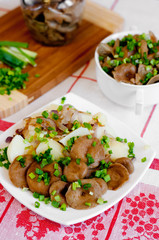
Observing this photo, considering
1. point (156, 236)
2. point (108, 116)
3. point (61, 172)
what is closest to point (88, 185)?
point (61, 172)

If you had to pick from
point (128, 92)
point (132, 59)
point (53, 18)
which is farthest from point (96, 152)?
point (53, 18)

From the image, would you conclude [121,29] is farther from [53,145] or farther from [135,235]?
[135,235]

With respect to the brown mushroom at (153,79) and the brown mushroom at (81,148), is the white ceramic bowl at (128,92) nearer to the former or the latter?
the brown mushroom at (153,79)

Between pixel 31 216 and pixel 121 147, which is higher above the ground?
pixel 121 147

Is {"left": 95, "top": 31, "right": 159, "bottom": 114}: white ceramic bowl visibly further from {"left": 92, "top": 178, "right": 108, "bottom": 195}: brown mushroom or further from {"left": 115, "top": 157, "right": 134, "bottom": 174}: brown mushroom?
{"left": 92, "top": 178, "right": 108, "bottom": 195}: brown mushroom

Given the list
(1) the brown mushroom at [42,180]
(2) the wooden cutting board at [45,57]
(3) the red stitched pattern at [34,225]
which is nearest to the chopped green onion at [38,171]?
(1) the brown mushroom at [42,180]

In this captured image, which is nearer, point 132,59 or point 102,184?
point 102,184

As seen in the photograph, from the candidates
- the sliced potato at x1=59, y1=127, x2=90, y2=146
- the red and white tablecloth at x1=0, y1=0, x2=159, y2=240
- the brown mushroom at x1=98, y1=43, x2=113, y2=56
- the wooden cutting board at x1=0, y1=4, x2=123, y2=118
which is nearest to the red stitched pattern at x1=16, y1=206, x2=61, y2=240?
the red and white tablecloth at x1=0, y1=0, x2=159, y2=240

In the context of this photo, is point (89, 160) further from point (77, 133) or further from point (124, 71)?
point (124, 71)
